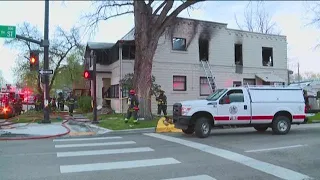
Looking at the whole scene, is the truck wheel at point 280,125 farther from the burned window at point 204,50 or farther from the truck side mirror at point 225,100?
the burned window at point 204,50

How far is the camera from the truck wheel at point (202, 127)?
13.5m

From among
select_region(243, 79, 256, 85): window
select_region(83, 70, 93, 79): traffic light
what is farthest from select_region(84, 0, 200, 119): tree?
select_region(243, 79, 256, 85): window

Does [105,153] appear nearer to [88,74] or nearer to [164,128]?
[164,128]

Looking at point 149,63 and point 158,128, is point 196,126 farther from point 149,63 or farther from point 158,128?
point 149,63

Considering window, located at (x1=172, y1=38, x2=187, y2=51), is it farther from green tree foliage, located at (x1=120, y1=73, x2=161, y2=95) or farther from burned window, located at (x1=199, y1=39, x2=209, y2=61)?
green tree foliage, located at (x1=120, y1=73, x2=161, y2=95)

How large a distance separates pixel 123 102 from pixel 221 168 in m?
17.9

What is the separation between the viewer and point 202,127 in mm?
13578

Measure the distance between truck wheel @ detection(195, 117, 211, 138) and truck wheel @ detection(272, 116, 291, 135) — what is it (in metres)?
2.92

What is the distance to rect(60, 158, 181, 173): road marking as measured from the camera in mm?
8102

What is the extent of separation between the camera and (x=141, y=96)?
752 inches

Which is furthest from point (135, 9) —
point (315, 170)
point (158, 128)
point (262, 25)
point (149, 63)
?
point (262, 25)

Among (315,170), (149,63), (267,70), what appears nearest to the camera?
(315,170)

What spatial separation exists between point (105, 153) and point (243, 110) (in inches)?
255

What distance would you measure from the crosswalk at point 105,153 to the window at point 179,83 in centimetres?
1459
